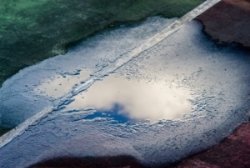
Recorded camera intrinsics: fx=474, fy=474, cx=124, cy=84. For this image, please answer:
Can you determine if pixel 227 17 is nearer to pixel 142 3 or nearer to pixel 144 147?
pixel 142 3

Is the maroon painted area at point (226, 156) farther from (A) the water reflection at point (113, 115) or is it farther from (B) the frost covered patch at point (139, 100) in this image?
(A) the water reflection at point (113, 115)

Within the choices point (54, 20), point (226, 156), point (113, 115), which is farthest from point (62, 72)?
point (226, 156)

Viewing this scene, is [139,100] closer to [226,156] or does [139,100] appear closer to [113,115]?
[113,115]

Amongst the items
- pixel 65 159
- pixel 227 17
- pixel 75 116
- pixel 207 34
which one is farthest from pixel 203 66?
pixel 65 159

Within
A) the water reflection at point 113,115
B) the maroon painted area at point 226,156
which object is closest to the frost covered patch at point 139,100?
the water reflection at point 113,115

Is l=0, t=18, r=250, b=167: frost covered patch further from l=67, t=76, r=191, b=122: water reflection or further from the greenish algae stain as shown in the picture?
the greenish algae stain

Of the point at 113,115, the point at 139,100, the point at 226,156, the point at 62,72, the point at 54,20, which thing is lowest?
the point at 226,156
